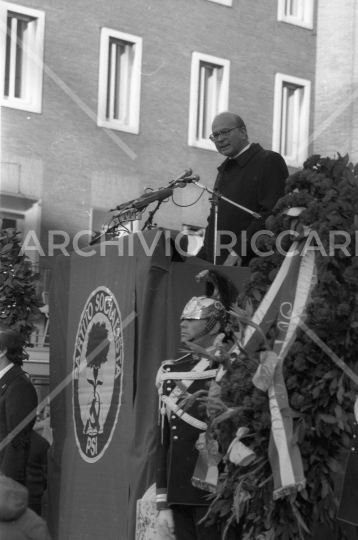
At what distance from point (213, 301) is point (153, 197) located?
95 cm

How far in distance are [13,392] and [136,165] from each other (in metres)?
6.08

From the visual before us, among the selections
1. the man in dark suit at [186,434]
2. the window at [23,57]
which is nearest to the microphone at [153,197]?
the man in dark suit at [186,434]

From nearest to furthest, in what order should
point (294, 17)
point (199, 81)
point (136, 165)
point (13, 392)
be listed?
point (13, 392)
point (294, 17)
point (199, 81)
point (136, 165)

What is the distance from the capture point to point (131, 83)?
38.0 feet

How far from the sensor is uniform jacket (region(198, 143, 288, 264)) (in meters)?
5.38

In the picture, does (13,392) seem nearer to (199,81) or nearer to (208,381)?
(208,381)

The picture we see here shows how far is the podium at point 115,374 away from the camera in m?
5.00

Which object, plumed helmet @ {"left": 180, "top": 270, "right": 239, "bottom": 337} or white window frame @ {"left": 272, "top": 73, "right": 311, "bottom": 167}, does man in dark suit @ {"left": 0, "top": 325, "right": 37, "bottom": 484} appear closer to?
plumed helmet @ {"left": 180, "top": 270, "right": 239, "bottom": 337}

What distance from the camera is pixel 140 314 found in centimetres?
508

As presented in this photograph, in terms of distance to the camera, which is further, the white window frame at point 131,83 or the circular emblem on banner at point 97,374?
the white window frame at point 131,83

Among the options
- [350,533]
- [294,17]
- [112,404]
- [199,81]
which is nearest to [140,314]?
[112,404]

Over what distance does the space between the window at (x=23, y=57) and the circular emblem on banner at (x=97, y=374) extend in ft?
20.6

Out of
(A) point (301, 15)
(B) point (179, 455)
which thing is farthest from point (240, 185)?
(A) point (301, 15)

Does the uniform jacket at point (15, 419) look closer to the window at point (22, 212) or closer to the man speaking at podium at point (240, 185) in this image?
the man speaking at podium at point (240, 185)
